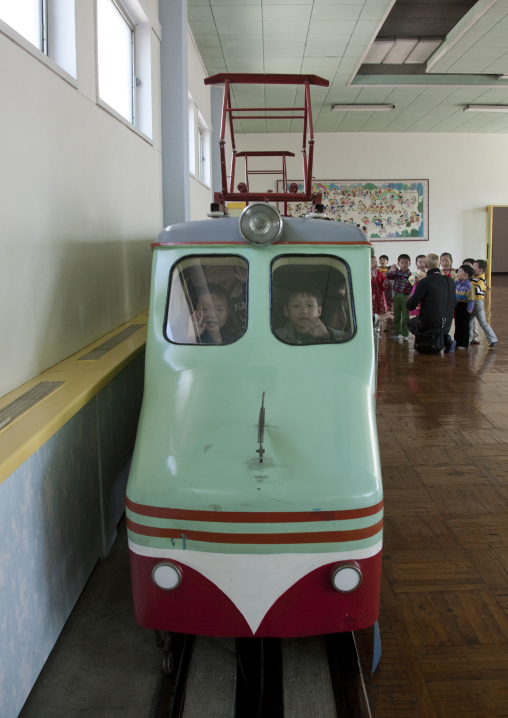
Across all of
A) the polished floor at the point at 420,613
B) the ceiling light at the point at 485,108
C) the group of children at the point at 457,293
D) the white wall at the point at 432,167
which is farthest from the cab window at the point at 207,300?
the white wall at the point at 432,167

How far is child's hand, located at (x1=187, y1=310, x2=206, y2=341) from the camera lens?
2.82m

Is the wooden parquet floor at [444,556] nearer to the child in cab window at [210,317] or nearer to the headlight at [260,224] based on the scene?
the child in cab window at [210,317]

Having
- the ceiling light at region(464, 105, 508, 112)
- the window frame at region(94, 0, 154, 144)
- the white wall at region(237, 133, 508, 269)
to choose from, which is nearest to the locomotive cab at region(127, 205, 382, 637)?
the window frame at region(94, 0, 154, 144)

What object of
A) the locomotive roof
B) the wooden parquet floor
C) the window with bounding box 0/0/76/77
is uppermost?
the window with bounding box 0/0/76/77

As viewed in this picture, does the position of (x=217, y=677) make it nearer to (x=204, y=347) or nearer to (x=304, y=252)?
(x=204, y=347)

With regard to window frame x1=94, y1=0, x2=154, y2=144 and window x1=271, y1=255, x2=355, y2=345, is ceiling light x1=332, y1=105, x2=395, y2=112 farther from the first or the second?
window x1=271, y1=255, x2=355, y2=345

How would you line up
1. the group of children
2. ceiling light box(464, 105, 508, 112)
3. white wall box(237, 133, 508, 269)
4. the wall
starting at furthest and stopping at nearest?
white wall box(237, 133, 508, 269), ceiling light box(464, 105, 508, 112), the group of children, the wall

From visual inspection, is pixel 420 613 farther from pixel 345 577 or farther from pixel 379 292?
pixel 379 292

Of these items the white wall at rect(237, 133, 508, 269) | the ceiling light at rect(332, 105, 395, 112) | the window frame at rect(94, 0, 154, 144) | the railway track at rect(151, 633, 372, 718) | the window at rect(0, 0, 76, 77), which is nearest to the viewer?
the railway track at rect(151, 633, 372, 718)

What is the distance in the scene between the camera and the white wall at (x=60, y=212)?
2734 mm

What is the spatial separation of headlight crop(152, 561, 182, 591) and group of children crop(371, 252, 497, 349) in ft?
23.1

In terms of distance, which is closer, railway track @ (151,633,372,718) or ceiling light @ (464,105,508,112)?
railway track @ (151,633,372,718)

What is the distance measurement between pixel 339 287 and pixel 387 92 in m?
10.2

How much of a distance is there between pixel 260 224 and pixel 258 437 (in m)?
1.05
